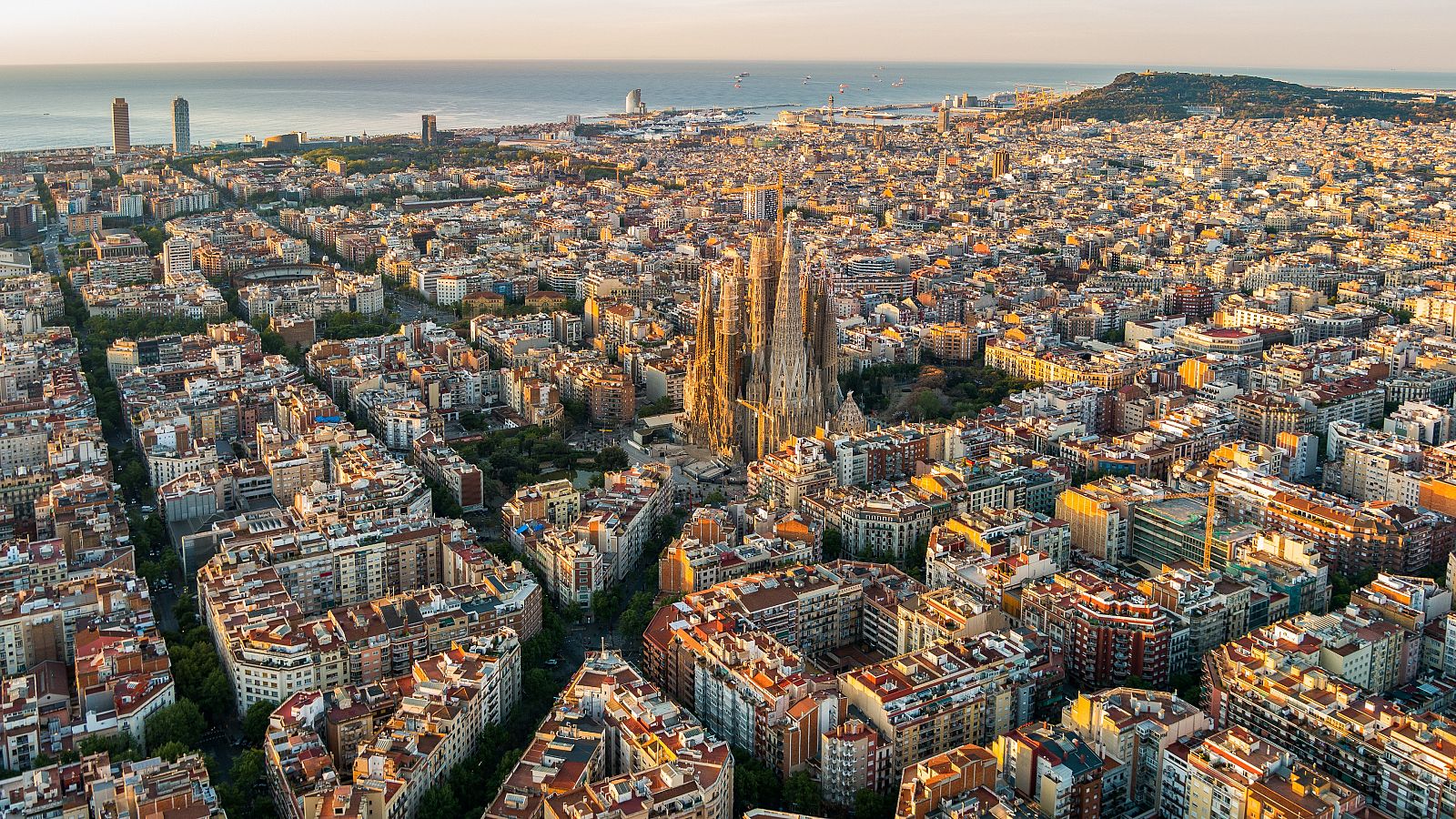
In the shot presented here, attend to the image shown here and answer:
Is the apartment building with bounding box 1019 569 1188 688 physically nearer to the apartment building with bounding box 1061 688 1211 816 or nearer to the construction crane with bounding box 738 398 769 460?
the apartment building with bounding box 1061 688 1211 816

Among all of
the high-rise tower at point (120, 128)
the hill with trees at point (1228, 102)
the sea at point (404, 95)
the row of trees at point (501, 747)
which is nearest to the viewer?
the row of trees at point (501, 747)

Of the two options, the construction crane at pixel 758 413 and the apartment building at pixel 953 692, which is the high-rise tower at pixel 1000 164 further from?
the apartment building at pixel 953 692

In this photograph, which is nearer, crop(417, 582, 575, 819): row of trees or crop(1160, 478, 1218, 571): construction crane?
crop(417, 582, 575, 819): row of trees

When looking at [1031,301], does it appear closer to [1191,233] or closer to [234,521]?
[1191,233]

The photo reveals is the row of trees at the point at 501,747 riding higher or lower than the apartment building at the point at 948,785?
lower

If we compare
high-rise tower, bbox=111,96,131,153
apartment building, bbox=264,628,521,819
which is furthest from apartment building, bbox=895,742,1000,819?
high-rise tower, bbox=111,96,131,153

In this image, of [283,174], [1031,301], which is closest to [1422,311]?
[1031,301]

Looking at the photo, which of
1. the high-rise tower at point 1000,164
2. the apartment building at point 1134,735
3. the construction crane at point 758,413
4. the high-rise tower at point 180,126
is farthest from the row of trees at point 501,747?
the high-rise tower at point 180,126
